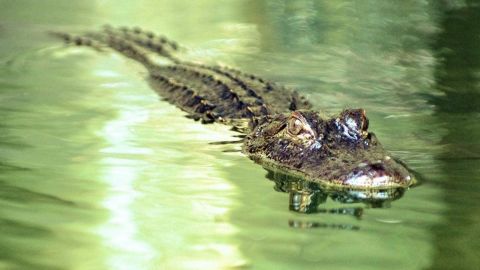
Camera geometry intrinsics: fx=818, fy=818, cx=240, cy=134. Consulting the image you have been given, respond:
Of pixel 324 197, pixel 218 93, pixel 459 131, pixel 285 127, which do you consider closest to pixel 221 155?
pixel 285 127

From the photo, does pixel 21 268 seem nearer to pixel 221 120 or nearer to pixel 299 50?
pixel 221 120

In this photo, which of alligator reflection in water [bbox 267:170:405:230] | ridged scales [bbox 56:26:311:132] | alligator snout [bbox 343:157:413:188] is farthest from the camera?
ridged scales [bbox 56:26:311:132]

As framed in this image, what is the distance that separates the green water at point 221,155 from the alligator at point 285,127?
0.18 metres

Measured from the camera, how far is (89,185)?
14.6 feet

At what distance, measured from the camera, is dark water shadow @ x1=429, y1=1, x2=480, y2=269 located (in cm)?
348

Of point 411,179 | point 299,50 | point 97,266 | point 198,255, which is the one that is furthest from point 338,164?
point 299,50

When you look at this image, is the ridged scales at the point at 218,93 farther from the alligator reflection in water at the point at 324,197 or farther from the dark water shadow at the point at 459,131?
the alligator reflection in water at the point at 324,197

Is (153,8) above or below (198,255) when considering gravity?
above

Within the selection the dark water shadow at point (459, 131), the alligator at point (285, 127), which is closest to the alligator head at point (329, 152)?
the alligator at point (285, 127)

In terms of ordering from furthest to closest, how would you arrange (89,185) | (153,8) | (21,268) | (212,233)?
(153,8) → (89,185) → (212,233) → (21,268)

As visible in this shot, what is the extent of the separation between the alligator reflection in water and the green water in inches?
2.1

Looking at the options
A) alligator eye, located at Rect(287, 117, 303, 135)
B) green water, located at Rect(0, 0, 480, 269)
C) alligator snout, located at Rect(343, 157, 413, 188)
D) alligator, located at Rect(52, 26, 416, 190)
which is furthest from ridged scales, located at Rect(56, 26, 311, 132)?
alligator snout, located at Rect(343, 157, 413, 188)

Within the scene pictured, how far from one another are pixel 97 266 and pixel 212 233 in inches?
25.2

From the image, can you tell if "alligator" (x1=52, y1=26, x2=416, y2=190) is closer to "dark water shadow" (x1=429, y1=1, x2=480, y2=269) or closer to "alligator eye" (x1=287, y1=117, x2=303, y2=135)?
"alligator eye" (x1=287, y1=117, x2=303, y2=135)
